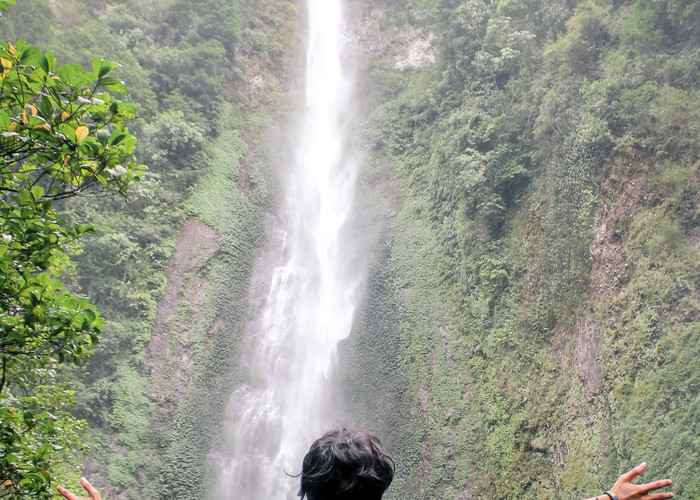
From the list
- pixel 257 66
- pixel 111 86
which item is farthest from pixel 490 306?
pixel 257 66

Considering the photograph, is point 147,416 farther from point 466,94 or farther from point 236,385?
point 466,94

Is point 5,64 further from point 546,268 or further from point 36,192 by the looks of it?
point 546,268

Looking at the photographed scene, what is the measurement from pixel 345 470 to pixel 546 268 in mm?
11920

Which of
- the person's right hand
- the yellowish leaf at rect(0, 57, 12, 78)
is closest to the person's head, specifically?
the person's right hand

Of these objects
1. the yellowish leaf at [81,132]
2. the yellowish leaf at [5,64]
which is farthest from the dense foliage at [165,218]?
the yellowish leaf at [5,64]

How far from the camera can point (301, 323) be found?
18.0 meters

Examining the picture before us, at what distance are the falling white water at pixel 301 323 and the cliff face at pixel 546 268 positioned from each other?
145 cm

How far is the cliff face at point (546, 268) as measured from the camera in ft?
30.2

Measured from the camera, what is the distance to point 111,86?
3.12 meters

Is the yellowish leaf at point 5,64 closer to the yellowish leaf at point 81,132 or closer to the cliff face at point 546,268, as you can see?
the yellowish leaf at point 81,132

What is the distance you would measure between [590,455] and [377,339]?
7978 millimetres

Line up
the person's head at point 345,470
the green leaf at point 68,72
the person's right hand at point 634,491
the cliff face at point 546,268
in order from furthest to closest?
the cliff face at point 546,268, the green leaf at point 68,72, the person's right hand at point 634,491, the person's head at point 345,470

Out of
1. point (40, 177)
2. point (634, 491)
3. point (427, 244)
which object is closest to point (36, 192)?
point (40, 177)

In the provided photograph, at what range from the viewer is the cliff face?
30.2 feet
